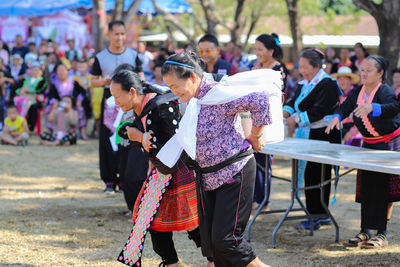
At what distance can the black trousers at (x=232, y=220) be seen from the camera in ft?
11.6

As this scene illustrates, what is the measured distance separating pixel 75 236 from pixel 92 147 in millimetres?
5956

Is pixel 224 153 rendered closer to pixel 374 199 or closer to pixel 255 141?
pixel 255 141

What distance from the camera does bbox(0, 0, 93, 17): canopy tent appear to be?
18.9 metres

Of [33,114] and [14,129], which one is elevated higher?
[33,114]

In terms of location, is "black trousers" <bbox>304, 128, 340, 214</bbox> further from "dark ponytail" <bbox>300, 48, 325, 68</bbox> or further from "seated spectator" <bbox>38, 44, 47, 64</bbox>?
"seated spectator" <bbox>38, 44, 47, 64</bbox>

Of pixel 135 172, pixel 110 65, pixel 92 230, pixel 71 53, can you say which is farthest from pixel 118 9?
pixel 135 172

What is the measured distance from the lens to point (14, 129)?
11.6 metres

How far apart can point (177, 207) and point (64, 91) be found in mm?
8585

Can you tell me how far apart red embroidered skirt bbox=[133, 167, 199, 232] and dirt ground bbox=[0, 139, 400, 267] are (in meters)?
0.84

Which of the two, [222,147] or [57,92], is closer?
[222,147]

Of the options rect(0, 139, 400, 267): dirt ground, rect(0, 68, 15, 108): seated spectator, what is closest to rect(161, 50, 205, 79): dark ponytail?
rect(0, 139, 400, 267): dirt ground

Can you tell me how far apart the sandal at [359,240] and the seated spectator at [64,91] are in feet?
26.5

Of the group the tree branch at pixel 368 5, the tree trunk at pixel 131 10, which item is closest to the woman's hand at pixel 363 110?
the tree branch at pixel 368 5

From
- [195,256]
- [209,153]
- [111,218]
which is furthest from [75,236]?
[209,153]
